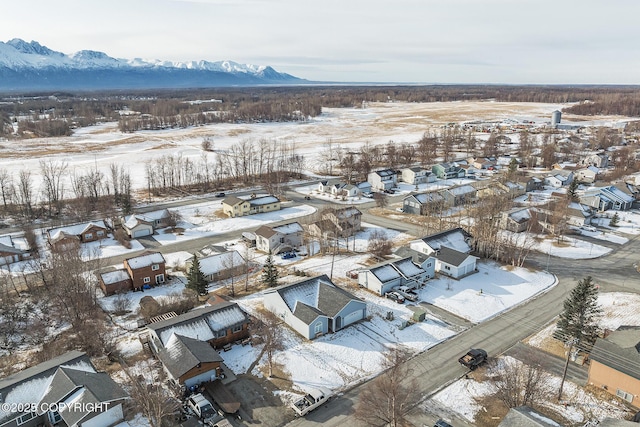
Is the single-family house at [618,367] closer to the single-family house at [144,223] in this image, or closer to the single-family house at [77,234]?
the single-family house at [144,223]

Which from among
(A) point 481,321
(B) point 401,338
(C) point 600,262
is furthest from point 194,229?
(C) point 600,262

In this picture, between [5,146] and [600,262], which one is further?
[5,146]

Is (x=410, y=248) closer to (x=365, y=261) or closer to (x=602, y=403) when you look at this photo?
(x=365, y=261)

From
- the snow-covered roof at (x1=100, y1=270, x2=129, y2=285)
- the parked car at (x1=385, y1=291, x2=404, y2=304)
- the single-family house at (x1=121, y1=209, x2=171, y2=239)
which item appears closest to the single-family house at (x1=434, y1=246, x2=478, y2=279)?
the parked car at (x1=385, y1=291, x2=404, y2=304)

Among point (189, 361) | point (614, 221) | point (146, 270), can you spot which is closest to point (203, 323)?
point (189, 361)

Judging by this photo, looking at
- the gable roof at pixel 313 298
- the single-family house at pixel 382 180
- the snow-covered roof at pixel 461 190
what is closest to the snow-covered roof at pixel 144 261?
the gable roof at pixel 313 298

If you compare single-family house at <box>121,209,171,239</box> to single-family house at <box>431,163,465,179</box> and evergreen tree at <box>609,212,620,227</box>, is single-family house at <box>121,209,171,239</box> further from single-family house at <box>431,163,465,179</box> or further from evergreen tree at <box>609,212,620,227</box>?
evergreen tree at <box>609,212,620,227</box>

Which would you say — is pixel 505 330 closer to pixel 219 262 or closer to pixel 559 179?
pixel 219 262
